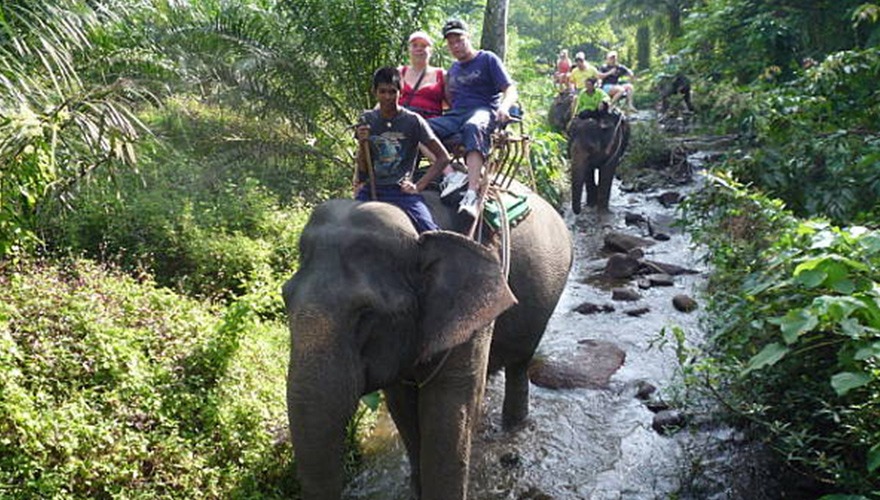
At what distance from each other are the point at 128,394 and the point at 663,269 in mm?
6743

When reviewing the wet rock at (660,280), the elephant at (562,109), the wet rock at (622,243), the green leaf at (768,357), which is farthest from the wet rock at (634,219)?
the green leaf at (768,357)

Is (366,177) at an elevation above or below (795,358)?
above

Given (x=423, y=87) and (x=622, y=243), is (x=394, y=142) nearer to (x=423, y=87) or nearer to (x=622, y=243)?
(x=423, y=87)

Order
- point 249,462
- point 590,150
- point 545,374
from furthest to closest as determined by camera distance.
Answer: point 590,150, point 545,374, point 249,462

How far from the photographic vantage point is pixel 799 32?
44.8 feet

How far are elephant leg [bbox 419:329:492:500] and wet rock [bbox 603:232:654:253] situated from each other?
6885mm

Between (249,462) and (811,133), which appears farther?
(811,133)

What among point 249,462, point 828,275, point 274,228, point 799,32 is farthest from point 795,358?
point 799,32

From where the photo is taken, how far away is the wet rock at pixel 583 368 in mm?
6328

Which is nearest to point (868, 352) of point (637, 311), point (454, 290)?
point (454, 290)

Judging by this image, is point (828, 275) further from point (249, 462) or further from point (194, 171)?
point (194, 171)

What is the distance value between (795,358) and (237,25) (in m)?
7.23

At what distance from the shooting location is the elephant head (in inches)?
116

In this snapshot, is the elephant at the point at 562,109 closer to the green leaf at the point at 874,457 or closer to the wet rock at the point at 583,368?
the wet rock at the point at 583,368
